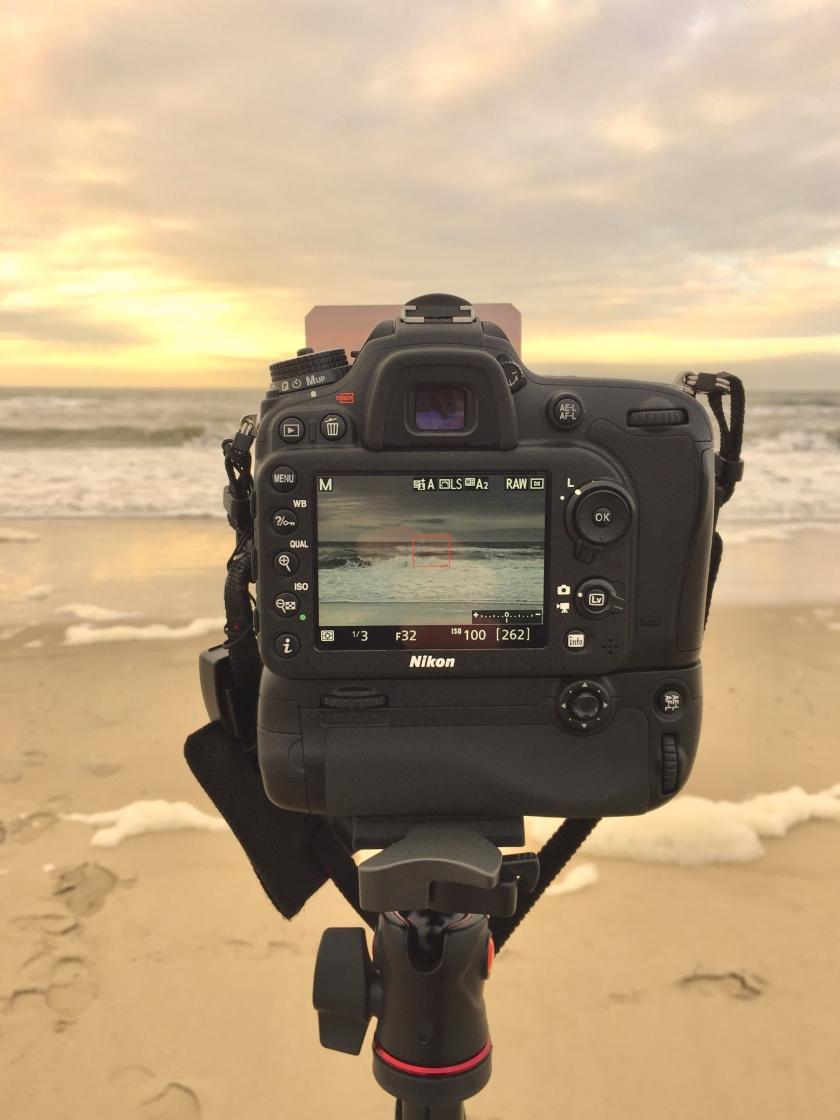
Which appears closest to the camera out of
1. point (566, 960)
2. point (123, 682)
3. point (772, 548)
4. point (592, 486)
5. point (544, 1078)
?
point (592, 486)

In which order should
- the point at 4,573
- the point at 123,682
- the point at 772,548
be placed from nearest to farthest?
the point at 123,682 → the point at 4,573 → the point at 772,548

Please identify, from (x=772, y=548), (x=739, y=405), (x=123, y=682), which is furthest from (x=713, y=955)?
(x=772, y=548)

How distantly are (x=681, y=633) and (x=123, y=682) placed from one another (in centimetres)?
324

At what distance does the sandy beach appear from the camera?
6.49 ft

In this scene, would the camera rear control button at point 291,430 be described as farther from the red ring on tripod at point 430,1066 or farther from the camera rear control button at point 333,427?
the red ring on tripod at point 430,1066

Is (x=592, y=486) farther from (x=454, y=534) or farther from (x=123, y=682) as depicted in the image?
(x=123, y=682)

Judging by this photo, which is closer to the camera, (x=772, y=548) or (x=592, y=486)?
(x=592, y=486)

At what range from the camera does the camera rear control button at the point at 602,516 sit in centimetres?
119

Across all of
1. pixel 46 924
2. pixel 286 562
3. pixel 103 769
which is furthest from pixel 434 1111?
pixel 103 769

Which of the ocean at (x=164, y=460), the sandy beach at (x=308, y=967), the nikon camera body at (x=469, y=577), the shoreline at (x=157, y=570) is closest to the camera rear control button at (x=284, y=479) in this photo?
the nikon camera body at (x=469, y=577)

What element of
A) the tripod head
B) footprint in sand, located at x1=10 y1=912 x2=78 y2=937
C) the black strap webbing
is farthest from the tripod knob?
footprint in sand, located at x1=10 y1=912 x2=78 y2=937

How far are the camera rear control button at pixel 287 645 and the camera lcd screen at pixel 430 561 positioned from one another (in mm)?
32

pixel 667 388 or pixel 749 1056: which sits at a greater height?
pixel 667 388

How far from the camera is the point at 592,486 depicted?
3.93ft
